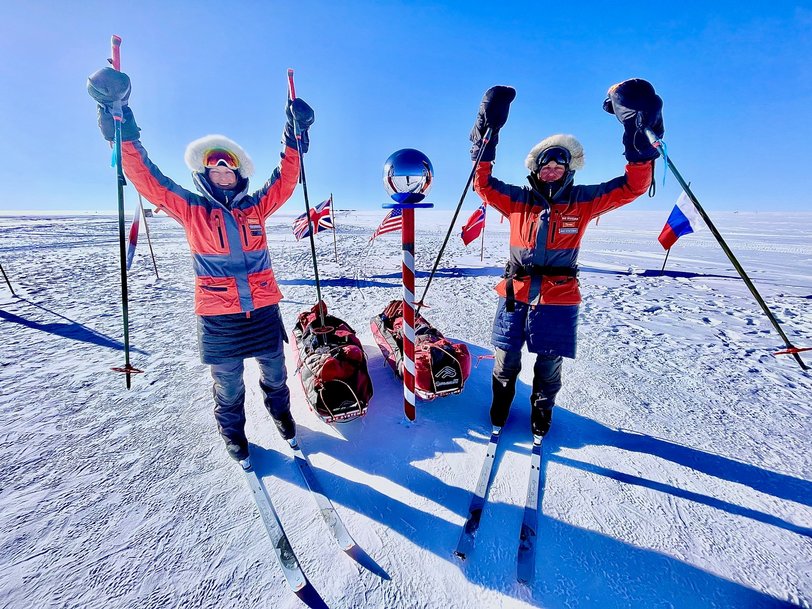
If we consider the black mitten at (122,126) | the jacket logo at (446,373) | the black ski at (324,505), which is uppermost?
the black mitten at (122,126)

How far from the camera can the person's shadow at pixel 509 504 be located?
1.74 m

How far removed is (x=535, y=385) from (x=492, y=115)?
2249 millimetres

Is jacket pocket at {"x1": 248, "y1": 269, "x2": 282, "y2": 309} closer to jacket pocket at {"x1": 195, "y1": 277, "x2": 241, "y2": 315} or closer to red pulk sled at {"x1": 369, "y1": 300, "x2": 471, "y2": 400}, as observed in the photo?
jacket pocket at {"x1": 195, "y1": 277, "x2": 241, "y2": 315}

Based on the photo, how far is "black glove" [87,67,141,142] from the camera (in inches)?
79.7

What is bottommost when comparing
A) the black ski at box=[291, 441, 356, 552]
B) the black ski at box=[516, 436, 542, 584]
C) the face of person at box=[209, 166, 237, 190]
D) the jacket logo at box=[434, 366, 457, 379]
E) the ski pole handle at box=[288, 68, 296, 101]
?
the black ski at box=[291, 441, 356, 552]

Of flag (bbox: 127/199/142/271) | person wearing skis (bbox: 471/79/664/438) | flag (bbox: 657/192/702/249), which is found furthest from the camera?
flag (bbox: 657/192/702/249)

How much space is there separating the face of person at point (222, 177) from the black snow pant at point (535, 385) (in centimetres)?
249

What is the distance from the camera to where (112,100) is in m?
2.08

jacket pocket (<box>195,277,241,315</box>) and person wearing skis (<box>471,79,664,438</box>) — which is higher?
person wearing skis (<box>471,79,664,438</box>)

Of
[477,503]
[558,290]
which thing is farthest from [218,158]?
[477,503]

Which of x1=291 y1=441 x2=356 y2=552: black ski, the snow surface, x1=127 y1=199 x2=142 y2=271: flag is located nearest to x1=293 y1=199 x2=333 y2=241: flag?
the snow surface

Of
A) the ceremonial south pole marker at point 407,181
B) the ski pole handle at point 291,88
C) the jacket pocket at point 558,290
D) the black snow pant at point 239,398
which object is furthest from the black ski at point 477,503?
the ski pole handle at point 291,88

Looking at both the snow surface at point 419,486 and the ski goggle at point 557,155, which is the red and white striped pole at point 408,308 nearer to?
the snow surface at point 419,486

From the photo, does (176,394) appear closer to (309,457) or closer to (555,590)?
(309,457)
